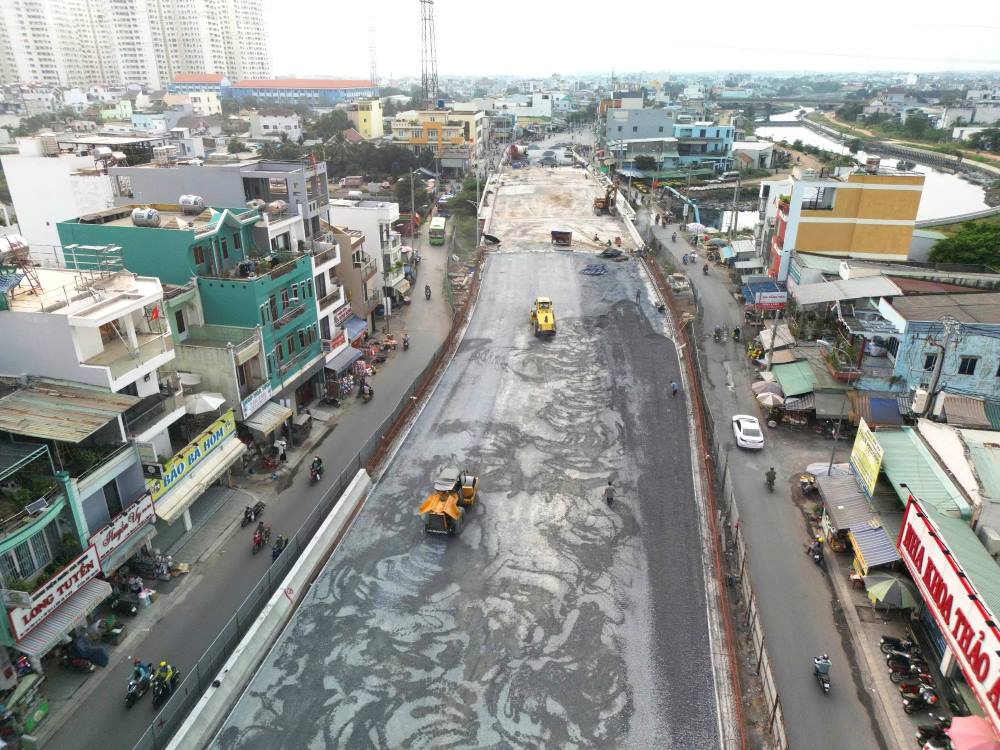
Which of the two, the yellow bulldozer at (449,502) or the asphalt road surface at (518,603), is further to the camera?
the yellow bulldozer at (449,502)

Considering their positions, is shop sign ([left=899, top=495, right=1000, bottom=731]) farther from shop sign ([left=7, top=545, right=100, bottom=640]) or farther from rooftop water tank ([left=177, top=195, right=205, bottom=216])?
rooftop water tank ([left=177, top=195, right=205, bottom=216])

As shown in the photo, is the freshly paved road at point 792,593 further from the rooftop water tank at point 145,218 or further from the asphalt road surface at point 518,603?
the rooftop water tank at point 145,218

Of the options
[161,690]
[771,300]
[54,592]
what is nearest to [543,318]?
[771,300]

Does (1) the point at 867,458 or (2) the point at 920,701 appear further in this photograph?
(1) the point at 867,458

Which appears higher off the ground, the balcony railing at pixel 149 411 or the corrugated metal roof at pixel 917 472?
the balcony railing at pixel 149 411

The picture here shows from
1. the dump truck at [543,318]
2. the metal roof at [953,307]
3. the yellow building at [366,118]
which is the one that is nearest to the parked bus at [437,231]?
the dump truck at [543,318]

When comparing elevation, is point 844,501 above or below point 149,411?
below

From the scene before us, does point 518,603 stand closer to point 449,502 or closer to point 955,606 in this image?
point 449,502
